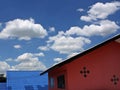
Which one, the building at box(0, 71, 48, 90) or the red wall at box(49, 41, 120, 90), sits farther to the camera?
the building at box(0, 71, 48, 90)

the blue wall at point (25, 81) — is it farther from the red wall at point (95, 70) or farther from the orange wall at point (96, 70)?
the orange wall at point (96, 70)

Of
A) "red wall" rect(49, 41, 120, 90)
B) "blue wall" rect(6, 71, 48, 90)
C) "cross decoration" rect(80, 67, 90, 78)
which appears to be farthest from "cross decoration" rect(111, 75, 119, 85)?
"blue wall" rect(6, 71, 48, 90)

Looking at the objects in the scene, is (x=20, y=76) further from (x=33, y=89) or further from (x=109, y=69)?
(x=109, y=69)

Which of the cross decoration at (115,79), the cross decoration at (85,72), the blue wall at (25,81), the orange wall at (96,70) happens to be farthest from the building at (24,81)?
the cross decoration at (115,79)

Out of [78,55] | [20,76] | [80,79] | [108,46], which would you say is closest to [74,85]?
[80,79]

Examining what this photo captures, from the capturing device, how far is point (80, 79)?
1442 cm

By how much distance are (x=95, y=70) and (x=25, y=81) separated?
14.9 metres

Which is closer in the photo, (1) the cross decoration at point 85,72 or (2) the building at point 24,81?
(1) the cross decoration at point 85,72

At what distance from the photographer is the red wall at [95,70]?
14367 mm

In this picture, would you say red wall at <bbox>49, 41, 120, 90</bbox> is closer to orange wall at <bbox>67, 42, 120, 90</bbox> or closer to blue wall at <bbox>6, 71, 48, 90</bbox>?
orange wall at <bbox>67, 42, 120, 90</bbox>

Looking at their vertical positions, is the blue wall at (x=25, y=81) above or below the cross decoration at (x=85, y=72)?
above

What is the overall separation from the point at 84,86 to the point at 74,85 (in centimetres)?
50

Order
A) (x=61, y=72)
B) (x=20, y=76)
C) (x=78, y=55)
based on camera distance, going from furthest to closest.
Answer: (x=20, y=76) < (x=61, y=72) < (x=78, y=55)

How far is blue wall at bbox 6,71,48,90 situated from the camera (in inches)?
1099
